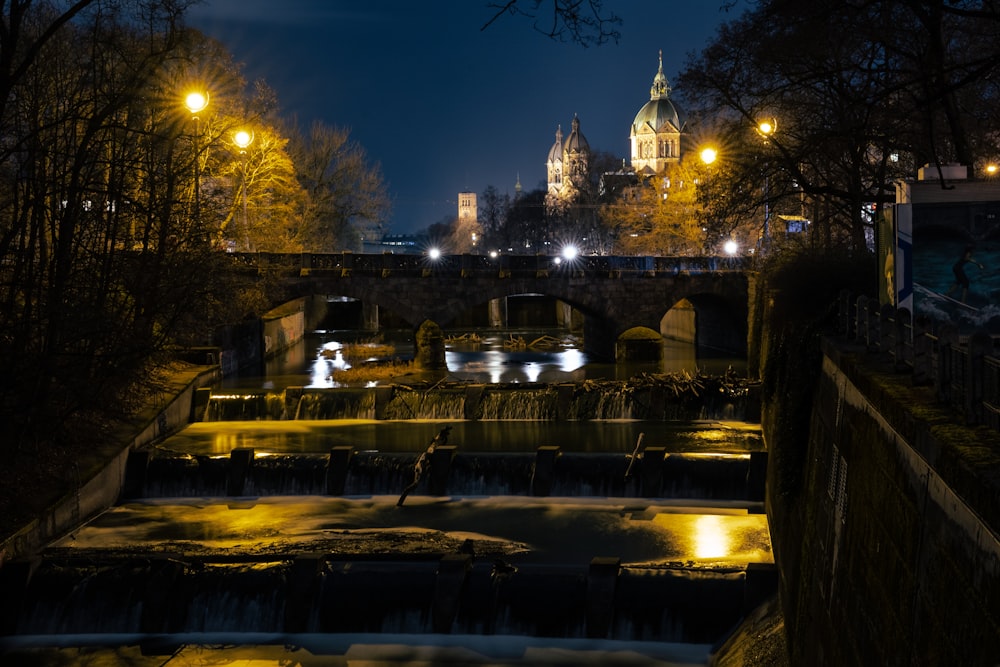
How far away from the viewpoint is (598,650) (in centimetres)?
1678

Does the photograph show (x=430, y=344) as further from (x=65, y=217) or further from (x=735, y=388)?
(x=65, y=217)

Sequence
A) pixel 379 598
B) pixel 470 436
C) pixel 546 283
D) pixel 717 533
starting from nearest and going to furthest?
pixel 379 598
pixel 717 533
pixel 470 436
pixel 546 283

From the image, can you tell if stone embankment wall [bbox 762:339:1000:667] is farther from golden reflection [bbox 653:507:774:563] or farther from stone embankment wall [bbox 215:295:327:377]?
stone embankment wall [bbox 215:295:327:377]

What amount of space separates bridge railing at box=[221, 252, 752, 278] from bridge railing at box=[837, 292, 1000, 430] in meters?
41.0

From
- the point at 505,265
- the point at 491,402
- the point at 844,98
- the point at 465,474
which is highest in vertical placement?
the point at 844,98

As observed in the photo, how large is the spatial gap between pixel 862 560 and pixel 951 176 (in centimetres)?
700

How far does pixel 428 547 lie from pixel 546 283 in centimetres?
3550

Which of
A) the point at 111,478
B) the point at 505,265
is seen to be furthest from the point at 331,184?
the point at 111,478

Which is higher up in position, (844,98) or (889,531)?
(844,98)

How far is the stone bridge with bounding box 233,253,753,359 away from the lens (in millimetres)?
54531

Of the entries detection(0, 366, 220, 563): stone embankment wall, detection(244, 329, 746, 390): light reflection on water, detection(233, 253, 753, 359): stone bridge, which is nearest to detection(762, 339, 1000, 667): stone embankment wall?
detection(0, 366, 220, 563): stone embankment wall

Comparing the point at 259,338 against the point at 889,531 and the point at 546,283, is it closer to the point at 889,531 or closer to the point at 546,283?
the point at 546,283

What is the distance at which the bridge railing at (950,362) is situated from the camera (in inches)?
317

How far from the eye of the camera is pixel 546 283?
55500mm
